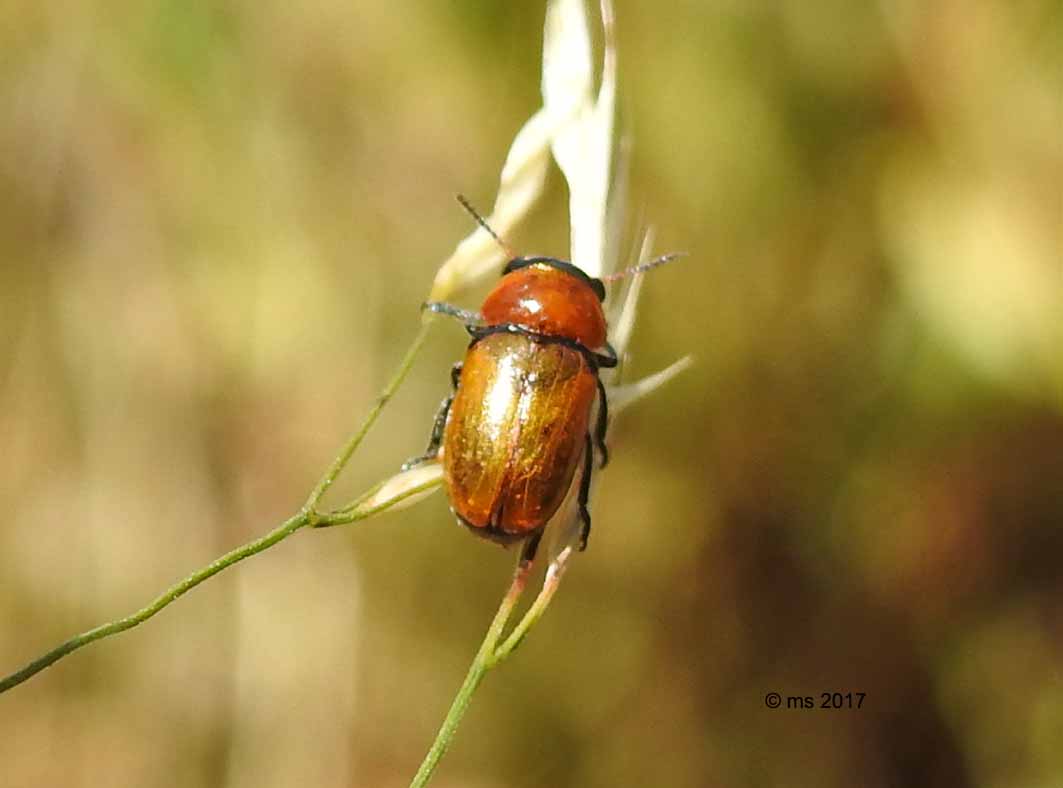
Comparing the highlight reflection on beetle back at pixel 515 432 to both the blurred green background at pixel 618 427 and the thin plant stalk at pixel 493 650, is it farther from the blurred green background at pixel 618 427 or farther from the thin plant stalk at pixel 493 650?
the blurred green background at pixel 618 427

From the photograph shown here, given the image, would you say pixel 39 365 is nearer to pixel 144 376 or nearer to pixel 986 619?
pixel 144 376

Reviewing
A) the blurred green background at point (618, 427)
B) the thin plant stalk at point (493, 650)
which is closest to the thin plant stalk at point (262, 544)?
the thin plant stalk at point (493, 650)

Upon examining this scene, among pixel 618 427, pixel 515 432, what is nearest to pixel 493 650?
pixel 515 432

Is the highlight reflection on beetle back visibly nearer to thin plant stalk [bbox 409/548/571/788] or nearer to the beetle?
the beetle

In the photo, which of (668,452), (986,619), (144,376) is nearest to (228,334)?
(144,376)

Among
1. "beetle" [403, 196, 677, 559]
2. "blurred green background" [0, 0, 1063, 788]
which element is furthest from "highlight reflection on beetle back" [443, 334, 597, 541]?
"blurred green background" [0, 0, 1063, 788]

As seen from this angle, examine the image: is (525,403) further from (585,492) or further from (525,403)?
(585,492)

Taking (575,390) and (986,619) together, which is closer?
(575,390)
